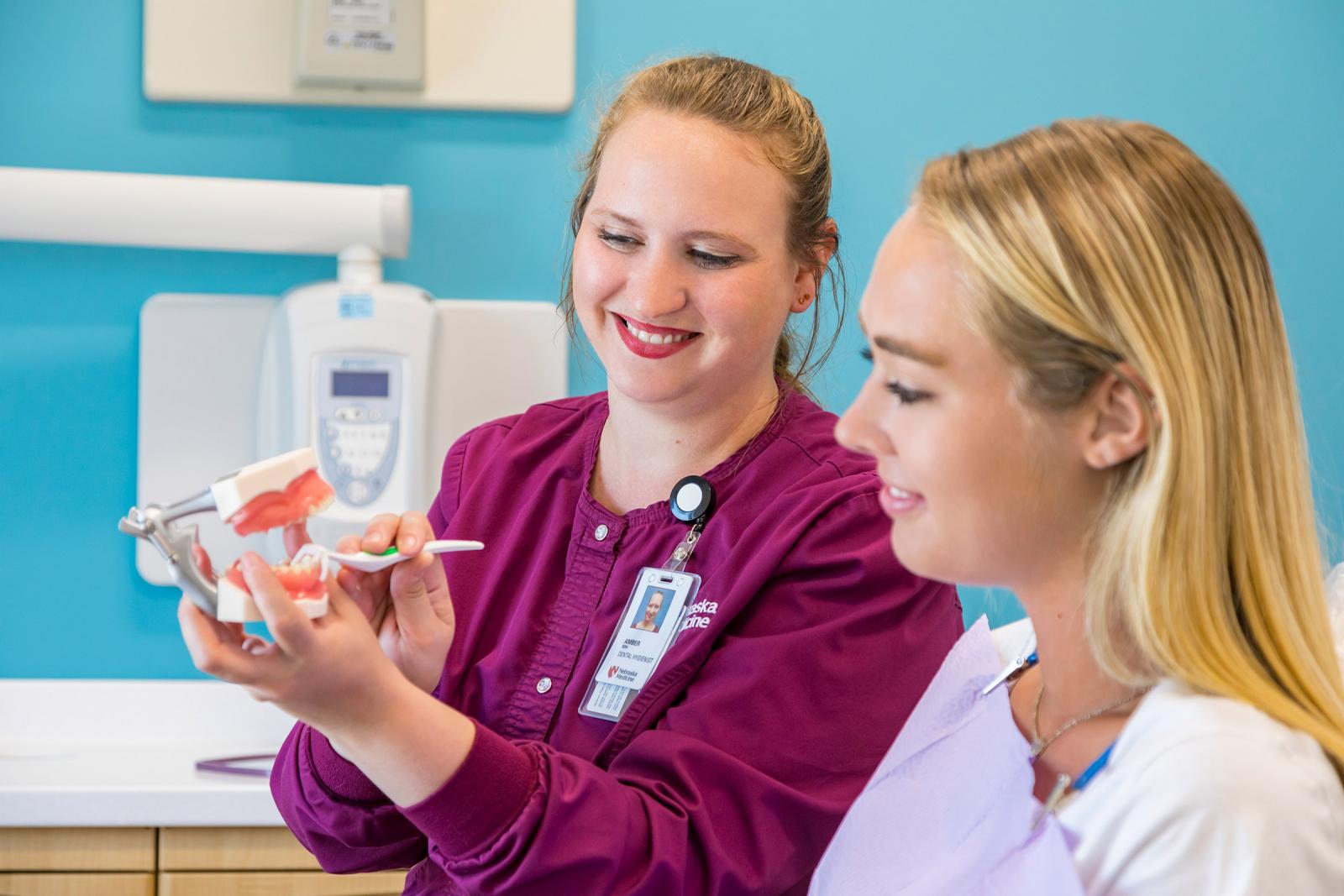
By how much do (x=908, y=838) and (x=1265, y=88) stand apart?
1.73 m

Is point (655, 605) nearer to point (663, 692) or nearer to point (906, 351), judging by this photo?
point (663, 692)

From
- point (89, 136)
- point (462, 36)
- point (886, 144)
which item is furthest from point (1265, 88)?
point (89, 136)

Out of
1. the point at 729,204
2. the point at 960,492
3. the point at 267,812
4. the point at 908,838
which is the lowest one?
the point at 267,812

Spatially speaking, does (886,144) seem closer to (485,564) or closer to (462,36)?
(462,36)

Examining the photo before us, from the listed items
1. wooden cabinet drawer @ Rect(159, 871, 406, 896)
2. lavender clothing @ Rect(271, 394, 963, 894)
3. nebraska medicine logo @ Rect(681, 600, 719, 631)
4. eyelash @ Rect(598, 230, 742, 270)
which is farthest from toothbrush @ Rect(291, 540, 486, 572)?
wooden cabinet drawer @ Rect(159, 871, 406, 896)

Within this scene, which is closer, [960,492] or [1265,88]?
[960,492]

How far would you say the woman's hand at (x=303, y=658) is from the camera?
0.97 m

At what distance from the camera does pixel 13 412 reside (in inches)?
87.4

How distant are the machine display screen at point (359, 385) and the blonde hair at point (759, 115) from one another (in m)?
0.67

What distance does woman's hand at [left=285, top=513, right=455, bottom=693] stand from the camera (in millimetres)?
1154

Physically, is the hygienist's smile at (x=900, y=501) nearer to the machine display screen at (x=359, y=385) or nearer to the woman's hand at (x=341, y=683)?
the woman's hand at (x=341, y=683)

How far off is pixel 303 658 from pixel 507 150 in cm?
142

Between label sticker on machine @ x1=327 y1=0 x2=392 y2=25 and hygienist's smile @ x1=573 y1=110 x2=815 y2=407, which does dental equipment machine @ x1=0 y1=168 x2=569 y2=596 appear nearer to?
label sticker on machine @ x1=327 y1=0 x2=392 y2=25

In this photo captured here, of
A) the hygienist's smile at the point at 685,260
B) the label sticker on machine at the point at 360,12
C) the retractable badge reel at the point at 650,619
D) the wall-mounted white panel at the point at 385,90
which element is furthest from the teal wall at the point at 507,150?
the retractable badge reel at the point at 650,619
